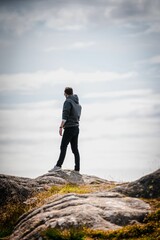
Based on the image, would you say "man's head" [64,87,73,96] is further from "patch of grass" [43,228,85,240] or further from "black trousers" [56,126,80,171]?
"patch of grass" [43,228,85,240]

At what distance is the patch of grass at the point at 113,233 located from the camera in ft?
25.8

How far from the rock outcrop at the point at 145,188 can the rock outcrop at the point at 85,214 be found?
0.58 metres

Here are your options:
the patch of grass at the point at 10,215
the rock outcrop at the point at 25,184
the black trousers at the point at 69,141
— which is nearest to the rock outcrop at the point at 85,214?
the patch of grass at the point at 10,215

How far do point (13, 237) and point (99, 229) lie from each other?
230 cm

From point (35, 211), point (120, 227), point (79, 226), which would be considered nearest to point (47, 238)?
point (79, 226)

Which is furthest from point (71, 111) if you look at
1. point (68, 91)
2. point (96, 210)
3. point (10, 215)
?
point (96, 210)

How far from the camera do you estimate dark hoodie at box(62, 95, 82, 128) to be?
18.5 metres

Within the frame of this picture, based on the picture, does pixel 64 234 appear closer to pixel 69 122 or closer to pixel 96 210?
pixel 96 210

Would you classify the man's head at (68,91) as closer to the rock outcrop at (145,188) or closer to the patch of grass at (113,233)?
the rock outcrop at (145,188)

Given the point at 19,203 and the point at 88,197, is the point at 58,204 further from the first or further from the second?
the point at 19,203

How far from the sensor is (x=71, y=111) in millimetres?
18719

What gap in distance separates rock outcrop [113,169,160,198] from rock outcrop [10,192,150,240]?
1.91ft

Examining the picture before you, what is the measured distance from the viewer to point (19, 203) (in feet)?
45.2

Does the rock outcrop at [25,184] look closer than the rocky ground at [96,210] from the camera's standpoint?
No
